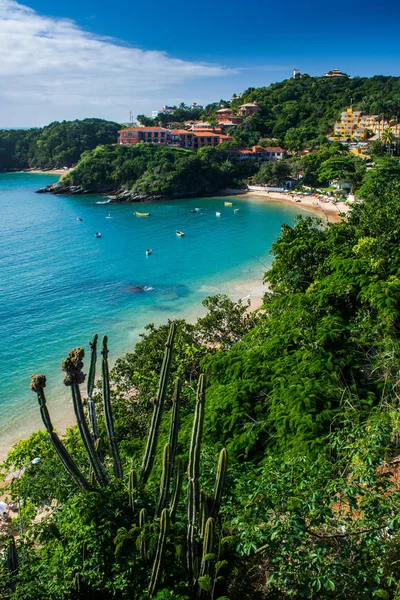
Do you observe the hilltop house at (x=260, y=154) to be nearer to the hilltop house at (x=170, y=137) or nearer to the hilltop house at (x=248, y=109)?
the hilltop house at (x=170, y=137)

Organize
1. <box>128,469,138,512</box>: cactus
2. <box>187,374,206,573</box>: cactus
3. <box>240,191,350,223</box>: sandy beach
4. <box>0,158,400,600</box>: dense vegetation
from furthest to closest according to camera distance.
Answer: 1. <box>240,191,350,223</box>: sandy beach
2. <box>128,469,138,512</box>: cactus
3. <box>187,374,206,573</box>: cactus
4. <box>0,158,400,600</box>: dense vegetation

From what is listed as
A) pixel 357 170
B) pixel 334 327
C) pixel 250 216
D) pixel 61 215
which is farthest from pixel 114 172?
pixel 334 327

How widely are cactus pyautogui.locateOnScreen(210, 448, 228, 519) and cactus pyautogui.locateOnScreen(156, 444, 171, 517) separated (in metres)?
0.75

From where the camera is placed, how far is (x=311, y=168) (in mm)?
73938

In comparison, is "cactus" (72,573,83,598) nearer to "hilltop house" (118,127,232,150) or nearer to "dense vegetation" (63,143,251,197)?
"dense vegetation" (63,143,251,197)

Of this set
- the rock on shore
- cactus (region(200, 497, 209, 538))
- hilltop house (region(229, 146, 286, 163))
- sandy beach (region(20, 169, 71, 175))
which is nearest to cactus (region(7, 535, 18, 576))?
cactus (region(200, 497, 209, 538))

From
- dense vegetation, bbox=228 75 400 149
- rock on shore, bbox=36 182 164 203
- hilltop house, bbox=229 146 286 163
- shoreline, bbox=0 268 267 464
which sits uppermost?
dense vegetation, bbox=228 75 400 149

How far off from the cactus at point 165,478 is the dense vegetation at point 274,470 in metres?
0.24

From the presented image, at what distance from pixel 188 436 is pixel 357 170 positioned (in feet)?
192

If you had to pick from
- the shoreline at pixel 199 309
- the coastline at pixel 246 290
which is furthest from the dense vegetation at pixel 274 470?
the coastline at pixel 246 290

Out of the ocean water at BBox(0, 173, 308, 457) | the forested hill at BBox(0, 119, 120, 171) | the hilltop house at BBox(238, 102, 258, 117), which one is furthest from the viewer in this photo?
the hilltop house at BBox(238, 102, 258, 117)

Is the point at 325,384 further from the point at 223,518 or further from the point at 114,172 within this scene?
the point at 114,172

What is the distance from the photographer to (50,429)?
6184 mm

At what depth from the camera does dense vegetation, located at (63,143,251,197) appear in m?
74.6
